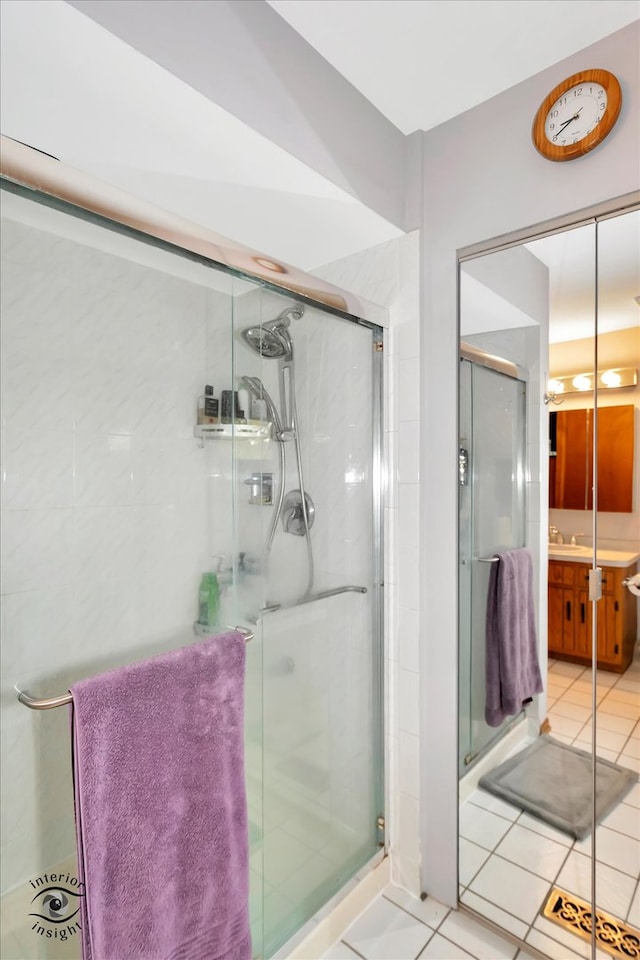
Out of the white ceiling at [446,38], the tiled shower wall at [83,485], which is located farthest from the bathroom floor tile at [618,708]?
the white ceiling at [446,38]

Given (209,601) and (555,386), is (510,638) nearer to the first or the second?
(555,386)

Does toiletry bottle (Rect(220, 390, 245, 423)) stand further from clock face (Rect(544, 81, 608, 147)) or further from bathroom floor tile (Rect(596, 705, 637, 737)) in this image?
bathroom floor tile (Rect(596, 705, 637, 737))

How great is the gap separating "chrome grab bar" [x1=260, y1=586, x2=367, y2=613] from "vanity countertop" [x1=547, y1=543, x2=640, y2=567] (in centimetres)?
60

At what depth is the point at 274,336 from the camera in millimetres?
1369

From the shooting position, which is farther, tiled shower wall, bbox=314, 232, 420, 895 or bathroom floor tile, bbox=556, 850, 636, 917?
tiled shower wall, bbox=314, 232, 420, 895

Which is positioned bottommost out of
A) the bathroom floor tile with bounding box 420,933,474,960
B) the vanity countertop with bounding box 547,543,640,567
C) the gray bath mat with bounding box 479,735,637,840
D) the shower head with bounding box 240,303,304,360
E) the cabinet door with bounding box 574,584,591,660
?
the bathroom floor tile with bounding box 420,933,474,960

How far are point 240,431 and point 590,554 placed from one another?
98cm

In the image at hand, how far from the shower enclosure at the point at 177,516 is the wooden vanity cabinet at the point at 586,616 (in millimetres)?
611

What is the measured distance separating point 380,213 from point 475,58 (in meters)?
0.43

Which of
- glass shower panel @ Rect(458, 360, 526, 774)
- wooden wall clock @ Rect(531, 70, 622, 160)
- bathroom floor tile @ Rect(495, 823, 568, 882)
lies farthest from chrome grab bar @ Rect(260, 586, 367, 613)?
wooden wall clock @ Rect(531, 70, 622, 160)

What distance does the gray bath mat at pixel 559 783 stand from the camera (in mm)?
1277

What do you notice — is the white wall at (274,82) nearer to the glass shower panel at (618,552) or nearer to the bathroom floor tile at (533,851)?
the glass shower panel at (618,552)

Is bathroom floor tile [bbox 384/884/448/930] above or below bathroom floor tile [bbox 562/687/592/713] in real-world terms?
below

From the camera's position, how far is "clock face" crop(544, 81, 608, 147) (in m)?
1.24
